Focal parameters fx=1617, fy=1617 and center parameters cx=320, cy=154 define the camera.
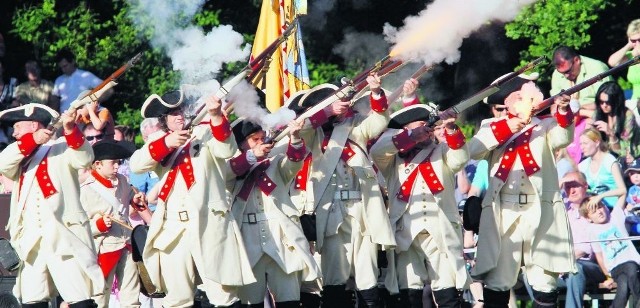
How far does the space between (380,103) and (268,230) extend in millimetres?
1438

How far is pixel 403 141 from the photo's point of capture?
1390 cm

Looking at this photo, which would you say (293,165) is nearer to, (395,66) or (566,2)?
(395,66)

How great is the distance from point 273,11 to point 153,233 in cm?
377

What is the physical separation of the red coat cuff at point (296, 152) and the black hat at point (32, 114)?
196 centimetres

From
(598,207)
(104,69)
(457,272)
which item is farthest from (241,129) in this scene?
(104,69)


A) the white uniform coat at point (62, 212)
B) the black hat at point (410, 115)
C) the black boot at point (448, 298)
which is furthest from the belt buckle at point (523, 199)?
the white uniform coat at point (62, 212)

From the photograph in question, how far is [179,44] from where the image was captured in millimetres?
13273

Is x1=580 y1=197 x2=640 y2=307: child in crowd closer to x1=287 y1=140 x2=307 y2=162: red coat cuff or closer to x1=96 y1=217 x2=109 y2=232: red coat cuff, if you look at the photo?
x1=287 y1=140 x2=307 y2=162: red coat cuff

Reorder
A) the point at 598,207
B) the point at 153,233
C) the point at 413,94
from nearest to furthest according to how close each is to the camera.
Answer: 1. the point at 153,233
2. the point at 413,94
3. the point at 598,207

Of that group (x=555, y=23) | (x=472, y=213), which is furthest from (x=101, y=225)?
(x=555, y=23)

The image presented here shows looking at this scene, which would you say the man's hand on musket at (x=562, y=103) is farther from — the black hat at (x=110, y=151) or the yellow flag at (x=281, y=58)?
the black hat at (x=110, y=151)

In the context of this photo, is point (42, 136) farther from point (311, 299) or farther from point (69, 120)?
point (311, 299)

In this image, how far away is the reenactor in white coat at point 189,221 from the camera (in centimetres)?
1294

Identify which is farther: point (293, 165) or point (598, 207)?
point (598, 207)
